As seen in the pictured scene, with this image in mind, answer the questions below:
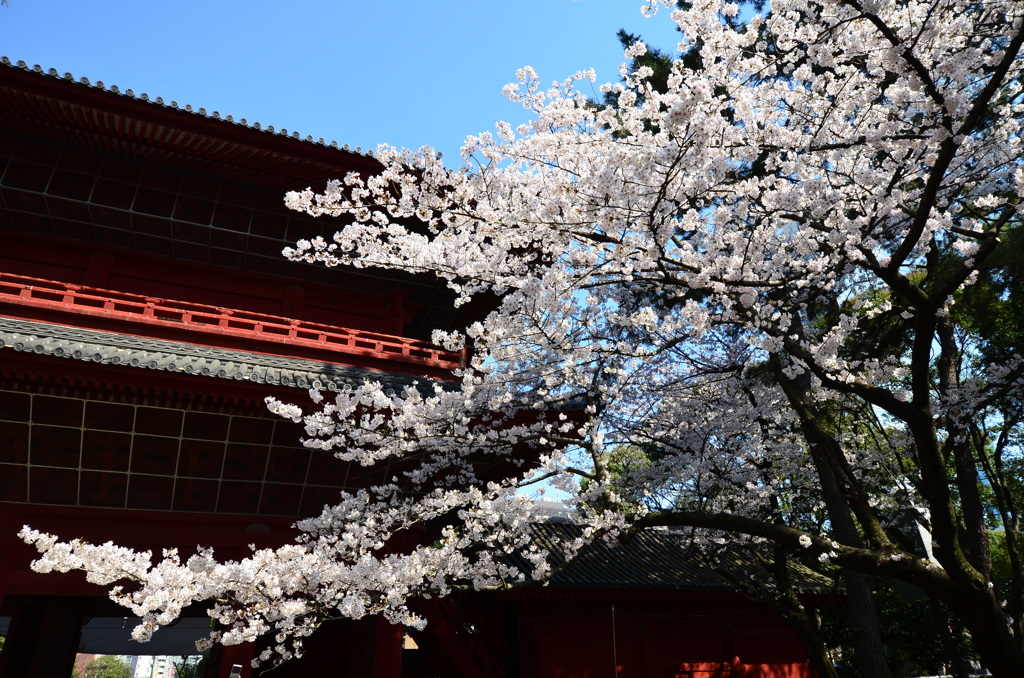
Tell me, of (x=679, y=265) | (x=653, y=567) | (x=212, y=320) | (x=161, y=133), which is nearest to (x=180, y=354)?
(x=212, y=320)

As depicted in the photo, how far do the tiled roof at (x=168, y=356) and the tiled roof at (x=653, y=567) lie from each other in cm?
613

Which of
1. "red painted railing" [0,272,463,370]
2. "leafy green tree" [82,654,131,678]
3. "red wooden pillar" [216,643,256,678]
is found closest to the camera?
"red wooden pillar" [216,643,256,678]

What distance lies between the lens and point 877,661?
32.6 feet

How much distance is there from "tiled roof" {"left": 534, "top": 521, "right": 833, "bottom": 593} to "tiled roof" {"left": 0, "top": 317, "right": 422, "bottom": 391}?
20.1 feet

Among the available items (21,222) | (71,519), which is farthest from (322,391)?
(21,222)

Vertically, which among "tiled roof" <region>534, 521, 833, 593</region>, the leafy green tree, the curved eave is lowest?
the leafy green tree

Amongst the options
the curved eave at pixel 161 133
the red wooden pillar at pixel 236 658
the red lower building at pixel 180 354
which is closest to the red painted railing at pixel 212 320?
the red lower building at pixel 180 354

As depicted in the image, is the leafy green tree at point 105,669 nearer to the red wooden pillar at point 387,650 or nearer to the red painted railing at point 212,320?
the red painted railing at point 212,320

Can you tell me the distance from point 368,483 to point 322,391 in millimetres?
1815

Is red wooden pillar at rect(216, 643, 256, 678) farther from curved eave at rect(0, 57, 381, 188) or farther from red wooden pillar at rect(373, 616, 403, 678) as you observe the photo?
curved eave at rect(0, 57, 381, 188)

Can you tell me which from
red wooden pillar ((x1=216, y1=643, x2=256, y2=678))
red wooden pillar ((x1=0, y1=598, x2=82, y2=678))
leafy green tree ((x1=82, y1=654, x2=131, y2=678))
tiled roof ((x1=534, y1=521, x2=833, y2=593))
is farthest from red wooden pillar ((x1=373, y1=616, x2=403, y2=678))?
leafy green tree ((x1=82, y1=654, x2=131, y2=678))

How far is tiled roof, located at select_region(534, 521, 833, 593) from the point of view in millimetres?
12320

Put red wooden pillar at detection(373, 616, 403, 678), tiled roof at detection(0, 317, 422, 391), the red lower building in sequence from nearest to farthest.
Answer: tiled roof at detection(0, 317, 422, 391), the red lower building, red wooden pillar at detection(373, 616, 403, 678)

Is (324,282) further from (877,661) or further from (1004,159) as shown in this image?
(877,661)
